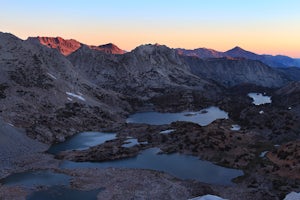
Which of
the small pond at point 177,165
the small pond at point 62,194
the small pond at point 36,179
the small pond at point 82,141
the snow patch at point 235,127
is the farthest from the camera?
the snow patch at point 235,127

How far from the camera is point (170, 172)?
79062mm

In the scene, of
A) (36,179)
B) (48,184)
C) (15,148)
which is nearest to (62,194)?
(48,184)

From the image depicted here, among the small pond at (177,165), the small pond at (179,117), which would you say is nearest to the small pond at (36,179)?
the small pond at (177,165)

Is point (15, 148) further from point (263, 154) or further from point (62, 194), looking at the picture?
point (263, 154)

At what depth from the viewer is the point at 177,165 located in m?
83.9

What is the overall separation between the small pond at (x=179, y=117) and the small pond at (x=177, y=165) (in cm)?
6331

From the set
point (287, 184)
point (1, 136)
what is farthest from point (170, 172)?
point (1, 136)

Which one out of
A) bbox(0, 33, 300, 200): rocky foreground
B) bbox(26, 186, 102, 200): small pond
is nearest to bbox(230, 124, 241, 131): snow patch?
bbox(0, 33, 300, 200): rocky foreground

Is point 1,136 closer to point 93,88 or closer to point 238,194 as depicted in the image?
point 238,194

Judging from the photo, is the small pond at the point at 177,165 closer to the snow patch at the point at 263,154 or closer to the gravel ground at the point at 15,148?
the gravel ground at the point at 15,148

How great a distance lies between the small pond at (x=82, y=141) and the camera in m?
104

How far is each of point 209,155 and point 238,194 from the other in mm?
22639

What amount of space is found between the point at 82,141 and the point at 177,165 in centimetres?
3958

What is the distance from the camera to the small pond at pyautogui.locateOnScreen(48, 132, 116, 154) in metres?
104
